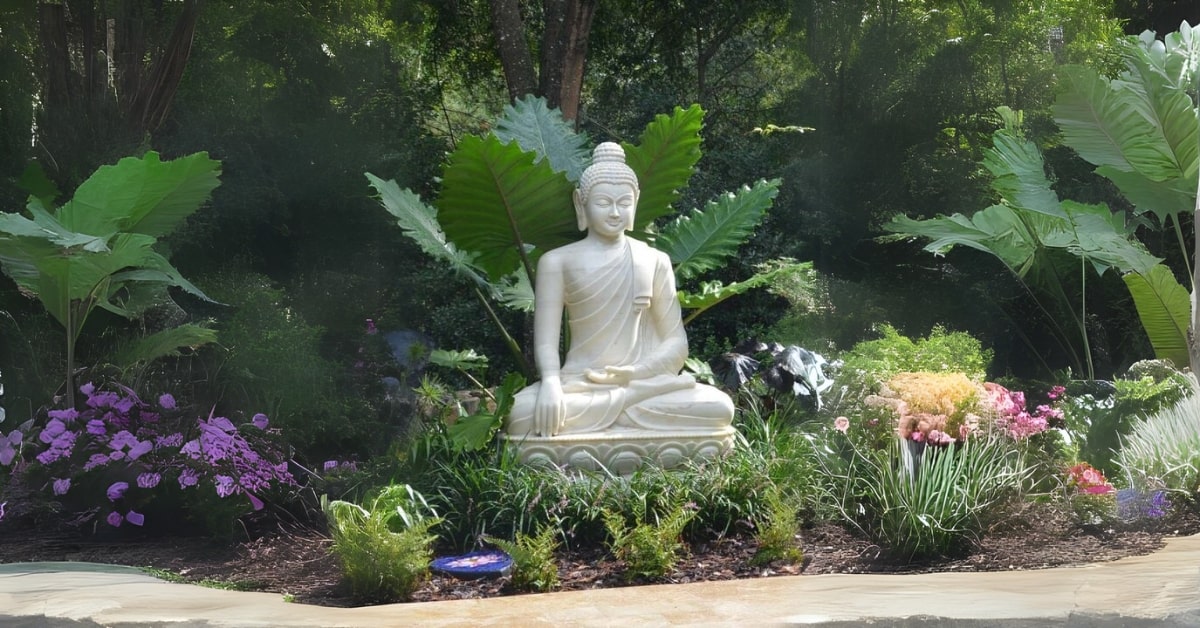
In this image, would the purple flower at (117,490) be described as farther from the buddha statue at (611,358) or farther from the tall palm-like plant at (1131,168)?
the tall palm-like plant at (1131,168)

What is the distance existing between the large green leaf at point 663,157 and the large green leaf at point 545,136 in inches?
17.3

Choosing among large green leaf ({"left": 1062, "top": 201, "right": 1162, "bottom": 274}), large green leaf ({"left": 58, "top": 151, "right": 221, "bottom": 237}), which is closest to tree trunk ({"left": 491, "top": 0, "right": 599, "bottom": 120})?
large green leaf ({"left": 58, "top": 151, "right": 221, "bottom": 237})

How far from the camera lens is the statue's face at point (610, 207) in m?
6.83

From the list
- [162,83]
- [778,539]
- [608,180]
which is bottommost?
[778,539]

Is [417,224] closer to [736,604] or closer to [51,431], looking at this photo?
[51,431]

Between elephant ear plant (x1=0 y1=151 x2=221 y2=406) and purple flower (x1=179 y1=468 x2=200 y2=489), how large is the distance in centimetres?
107

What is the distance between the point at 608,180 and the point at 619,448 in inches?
61.5

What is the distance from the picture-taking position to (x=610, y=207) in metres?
6.84

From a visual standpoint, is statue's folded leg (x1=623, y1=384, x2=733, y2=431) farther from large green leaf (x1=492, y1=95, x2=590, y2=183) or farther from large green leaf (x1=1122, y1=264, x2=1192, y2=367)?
large green leaf (x1=1122, y1=264, x2=1192, y2=367)

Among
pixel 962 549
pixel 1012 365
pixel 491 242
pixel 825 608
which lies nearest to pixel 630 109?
pixel 1012 365

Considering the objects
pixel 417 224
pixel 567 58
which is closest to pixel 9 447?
pixel 417 224

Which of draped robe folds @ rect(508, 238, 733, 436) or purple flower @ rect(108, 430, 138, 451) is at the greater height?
draped robe folds @ rect(508, 238, 733, 436)

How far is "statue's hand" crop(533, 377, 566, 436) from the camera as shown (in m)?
6.45

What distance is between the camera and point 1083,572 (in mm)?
5270
